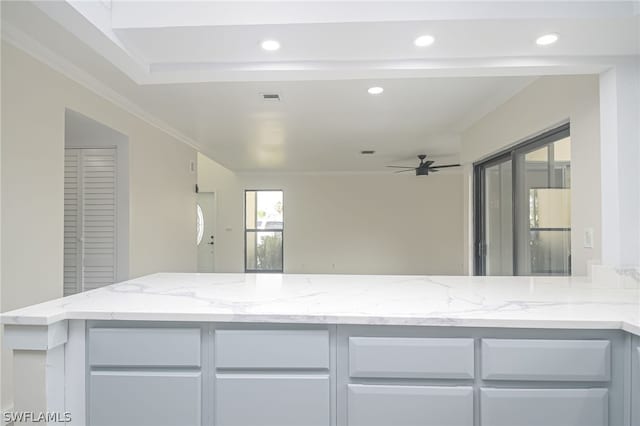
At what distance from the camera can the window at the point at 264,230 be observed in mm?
8227

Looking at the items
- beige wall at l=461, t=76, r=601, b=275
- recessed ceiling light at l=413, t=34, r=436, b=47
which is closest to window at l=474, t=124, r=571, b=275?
beige wall at l=461, t=76, r=601, b=275

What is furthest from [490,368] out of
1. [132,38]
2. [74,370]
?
[132,38]

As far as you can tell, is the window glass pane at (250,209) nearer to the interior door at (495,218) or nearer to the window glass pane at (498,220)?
the interior door at (495,218)

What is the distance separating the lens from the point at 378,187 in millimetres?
8180

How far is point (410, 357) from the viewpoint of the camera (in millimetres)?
1246

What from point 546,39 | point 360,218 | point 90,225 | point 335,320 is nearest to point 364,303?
point 335,320

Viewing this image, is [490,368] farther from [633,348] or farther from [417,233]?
[417,233]

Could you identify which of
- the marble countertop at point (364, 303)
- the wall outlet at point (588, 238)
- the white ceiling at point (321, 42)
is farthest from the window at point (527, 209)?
the marble countertop at point (364, 303)

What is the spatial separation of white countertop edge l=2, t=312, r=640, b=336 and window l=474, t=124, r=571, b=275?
1600mm

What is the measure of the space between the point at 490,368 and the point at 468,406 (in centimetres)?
16

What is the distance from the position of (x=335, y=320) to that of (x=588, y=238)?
1.84 metres

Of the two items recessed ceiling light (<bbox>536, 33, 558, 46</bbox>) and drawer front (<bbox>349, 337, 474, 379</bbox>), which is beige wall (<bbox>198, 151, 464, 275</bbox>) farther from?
drawer front (<bbox>349, 337, 474, 379</bbox>)

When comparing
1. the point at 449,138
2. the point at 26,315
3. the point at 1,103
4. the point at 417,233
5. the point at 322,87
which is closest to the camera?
the point at 26,315

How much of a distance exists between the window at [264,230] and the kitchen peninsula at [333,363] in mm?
6924
